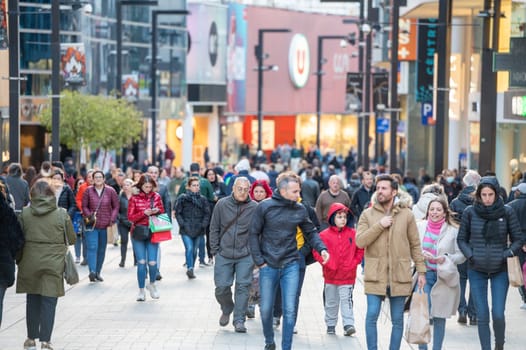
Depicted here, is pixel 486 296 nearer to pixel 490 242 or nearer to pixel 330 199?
pixel 490 242

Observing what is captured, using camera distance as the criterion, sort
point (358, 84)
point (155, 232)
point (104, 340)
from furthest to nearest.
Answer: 1. point (358, 84)
2. point (155, 232)
3. point (104, 340)

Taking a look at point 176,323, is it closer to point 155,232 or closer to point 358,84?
point 155,232

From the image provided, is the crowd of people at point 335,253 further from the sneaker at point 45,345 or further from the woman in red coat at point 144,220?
the woman in red coat at point 144,220

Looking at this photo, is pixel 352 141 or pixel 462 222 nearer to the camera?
pixel 462 222

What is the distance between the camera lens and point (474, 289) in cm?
1316

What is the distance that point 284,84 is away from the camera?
93.1 m

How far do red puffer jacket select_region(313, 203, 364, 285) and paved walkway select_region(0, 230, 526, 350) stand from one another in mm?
626

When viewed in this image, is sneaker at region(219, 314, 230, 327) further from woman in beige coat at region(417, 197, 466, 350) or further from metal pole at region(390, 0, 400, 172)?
metal pole at region(390, 0, 400, 172)

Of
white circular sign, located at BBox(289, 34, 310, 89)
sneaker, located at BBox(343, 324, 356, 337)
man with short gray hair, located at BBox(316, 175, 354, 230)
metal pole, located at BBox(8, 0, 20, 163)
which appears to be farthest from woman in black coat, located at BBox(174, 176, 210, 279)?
white circular sign, located at BBox(289, 34, 310, 89)

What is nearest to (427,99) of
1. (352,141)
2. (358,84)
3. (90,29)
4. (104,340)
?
(358,84)

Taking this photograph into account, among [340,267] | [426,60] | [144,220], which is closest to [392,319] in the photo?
[340,267]

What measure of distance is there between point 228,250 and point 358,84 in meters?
39.6

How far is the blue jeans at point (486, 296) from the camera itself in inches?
514

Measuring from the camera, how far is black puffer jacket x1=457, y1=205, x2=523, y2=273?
12.9 meters
